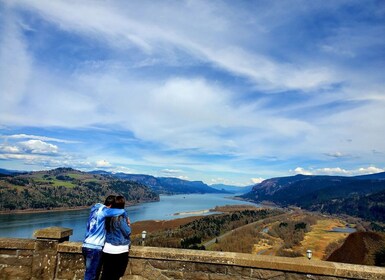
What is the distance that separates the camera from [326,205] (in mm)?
160250

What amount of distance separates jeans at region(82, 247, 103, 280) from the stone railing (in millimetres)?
595

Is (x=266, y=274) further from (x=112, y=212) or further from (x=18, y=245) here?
(x=18, y=245)

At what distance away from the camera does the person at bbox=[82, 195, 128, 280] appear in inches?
212

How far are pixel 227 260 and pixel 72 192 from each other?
177766 mm

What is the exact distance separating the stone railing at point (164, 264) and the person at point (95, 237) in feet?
2.08

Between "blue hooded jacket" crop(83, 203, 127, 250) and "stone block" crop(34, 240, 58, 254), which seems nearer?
"blue hooded jacket" crop(83, 203, 127, 250)

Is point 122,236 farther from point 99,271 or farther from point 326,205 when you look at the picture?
point 326,205

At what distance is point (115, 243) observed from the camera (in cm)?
548

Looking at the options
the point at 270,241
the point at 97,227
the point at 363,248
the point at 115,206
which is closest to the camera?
the point at 97,227

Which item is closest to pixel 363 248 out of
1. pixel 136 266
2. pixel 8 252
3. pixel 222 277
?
pixel 222 277

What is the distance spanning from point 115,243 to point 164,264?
3.61 feet

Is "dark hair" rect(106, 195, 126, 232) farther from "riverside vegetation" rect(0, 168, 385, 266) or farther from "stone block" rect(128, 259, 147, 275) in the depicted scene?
"riverside vegetation" rect(0, 168, 385, 266)

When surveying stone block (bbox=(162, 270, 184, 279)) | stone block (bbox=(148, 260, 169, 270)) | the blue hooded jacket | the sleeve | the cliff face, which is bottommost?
the cliff face

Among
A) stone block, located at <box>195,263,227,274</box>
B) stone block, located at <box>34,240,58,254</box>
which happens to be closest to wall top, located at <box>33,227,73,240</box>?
stone block, located at <box>34,240,58,254</box>
